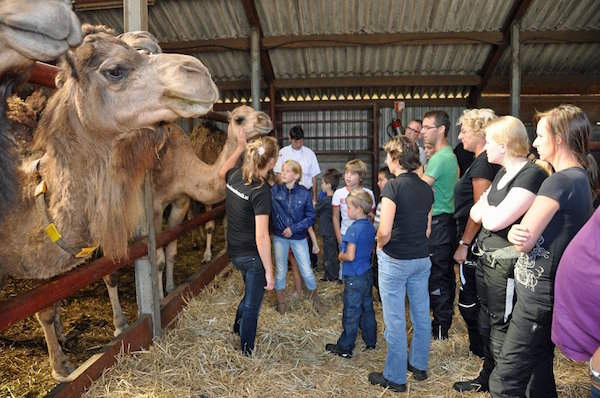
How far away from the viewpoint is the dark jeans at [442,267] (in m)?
4.38

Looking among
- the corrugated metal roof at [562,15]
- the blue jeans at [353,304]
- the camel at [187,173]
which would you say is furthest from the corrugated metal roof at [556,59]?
the blue jeans at [353,304]

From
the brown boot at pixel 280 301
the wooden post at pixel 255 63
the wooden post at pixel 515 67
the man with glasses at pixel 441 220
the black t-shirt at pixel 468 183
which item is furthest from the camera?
the wooden post at pixel 255 63

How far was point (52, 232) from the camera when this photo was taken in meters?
2.54

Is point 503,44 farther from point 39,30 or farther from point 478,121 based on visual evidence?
point 39,30

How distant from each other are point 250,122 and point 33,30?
13.3 ft

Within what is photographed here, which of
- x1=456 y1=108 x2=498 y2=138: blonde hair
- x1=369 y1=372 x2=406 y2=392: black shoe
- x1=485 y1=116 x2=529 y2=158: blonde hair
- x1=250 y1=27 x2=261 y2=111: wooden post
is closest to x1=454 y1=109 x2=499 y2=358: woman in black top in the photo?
x1=456 y1=108 x2=498 y2=138: blonde hair

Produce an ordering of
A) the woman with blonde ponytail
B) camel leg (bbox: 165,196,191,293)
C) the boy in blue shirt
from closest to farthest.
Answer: the woman with blonde ponytail
the boy in blue shirt
camel leg (bbox: 165,196,191,293)

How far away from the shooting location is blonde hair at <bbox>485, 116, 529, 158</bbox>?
294 centimetres

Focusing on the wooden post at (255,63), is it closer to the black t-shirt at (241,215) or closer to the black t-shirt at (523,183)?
the black t-shirt at (241,215)

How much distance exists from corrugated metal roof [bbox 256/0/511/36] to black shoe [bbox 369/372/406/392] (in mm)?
6520

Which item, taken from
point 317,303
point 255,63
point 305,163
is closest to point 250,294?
point 317,303

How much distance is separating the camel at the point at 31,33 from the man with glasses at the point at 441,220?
11.1 ft

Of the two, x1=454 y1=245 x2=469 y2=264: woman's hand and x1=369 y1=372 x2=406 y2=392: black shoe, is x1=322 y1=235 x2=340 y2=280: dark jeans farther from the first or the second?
x1=369 y1=372 x2=406 y2=392: black shoe

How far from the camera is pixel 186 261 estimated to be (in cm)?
764
